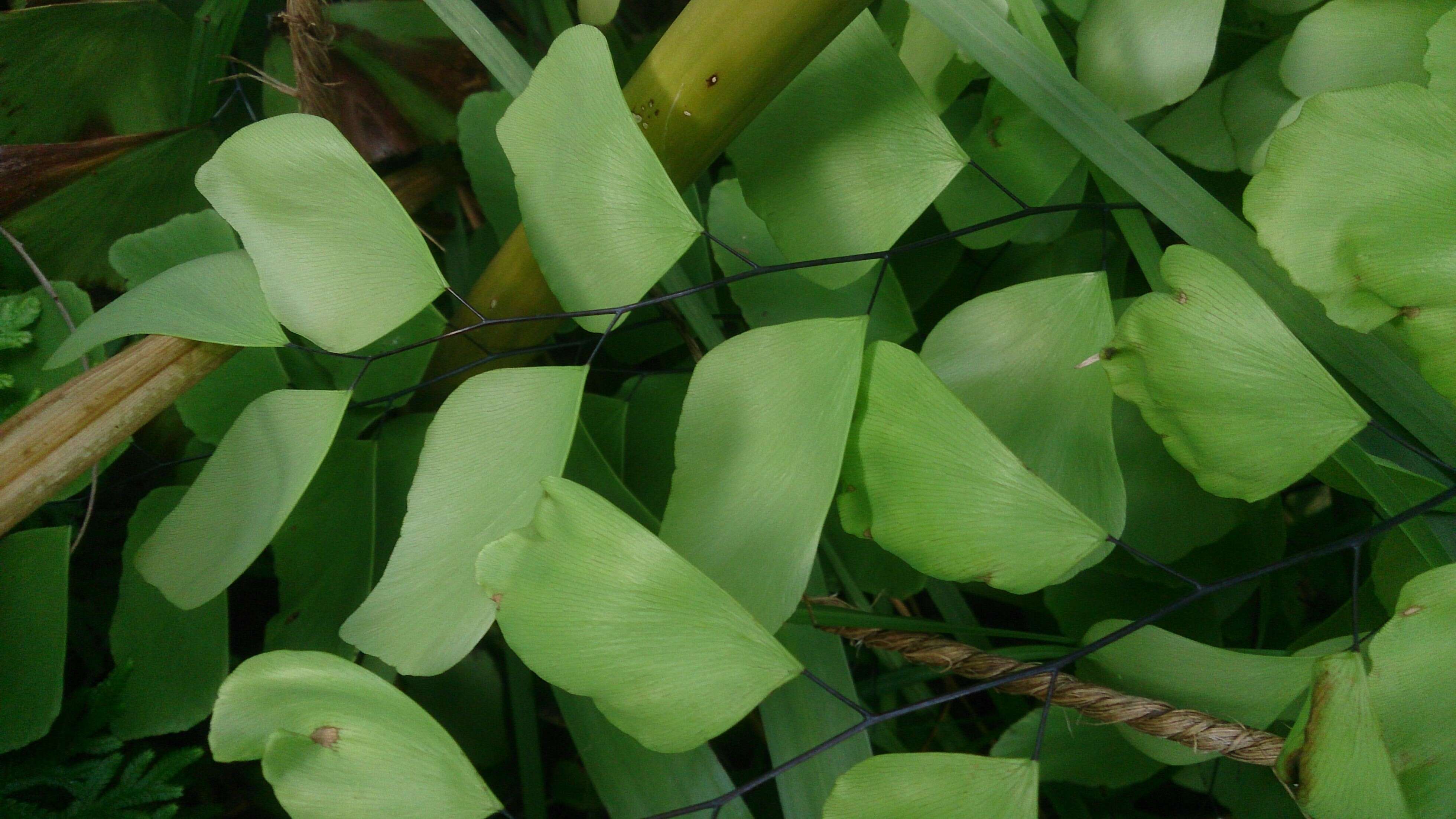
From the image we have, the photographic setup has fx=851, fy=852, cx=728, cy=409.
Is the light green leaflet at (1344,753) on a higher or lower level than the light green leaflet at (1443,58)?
lower

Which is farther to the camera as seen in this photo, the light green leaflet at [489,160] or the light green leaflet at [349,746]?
the light green leaflet at [489,160]

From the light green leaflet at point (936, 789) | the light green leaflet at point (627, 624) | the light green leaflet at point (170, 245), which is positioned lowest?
the light green leaflet at point (936, 789)

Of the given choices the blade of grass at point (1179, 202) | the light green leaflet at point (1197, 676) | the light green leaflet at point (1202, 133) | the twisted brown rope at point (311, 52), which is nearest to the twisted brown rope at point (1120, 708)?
the light green leaflet at point (1197, 676)

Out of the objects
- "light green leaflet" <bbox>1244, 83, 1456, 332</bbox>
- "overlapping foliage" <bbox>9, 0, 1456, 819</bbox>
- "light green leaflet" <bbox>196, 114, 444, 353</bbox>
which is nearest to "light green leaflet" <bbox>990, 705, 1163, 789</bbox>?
"overlapping foliage" <bbox>9, 0, 1456, 819</bbox>

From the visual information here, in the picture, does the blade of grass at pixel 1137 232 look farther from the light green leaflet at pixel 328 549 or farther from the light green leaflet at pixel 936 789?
the light green leaflet at pixel 328 549

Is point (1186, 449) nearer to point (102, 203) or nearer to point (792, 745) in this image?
point (792, 745)

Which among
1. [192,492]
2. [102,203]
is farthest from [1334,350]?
[102,203]

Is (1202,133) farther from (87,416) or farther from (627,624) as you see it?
(87,416)
